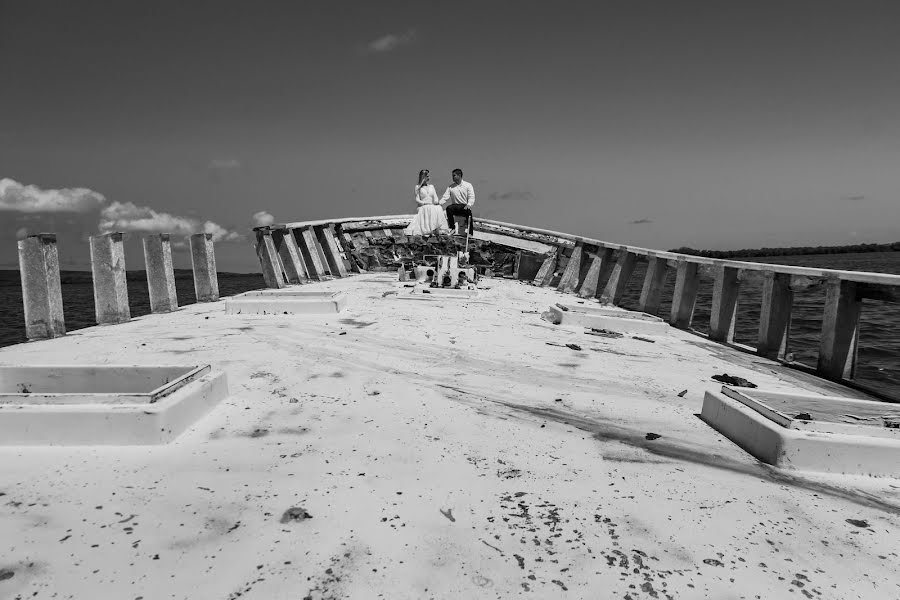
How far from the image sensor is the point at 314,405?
3219 millimetres

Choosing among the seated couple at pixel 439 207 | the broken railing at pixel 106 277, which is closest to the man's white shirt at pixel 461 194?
the seated couple at pixel 439 207

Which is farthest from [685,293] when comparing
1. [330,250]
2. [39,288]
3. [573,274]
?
[330,250]

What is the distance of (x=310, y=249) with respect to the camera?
11.5m

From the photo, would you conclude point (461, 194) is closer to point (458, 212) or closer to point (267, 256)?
point (458, 212)

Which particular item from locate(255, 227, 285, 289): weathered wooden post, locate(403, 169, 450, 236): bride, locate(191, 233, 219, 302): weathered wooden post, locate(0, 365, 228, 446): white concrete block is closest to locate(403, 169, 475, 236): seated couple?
locate(403, 169, 450, 236): bride

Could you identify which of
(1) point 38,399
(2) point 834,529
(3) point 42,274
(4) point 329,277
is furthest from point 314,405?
(4) point 329,277

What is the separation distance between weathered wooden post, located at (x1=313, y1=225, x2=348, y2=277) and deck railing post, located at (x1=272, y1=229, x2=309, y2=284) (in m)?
1.78

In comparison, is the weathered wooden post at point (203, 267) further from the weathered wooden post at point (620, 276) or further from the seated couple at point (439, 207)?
the weathered wooden post at point (620, 276)

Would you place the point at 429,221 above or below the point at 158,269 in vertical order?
above

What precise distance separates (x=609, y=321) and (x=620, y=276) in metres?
3.16

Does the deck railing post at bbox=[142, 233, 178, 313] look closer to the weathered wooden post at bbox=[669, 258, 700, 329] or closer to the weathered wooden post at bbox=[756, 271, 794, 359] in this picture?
the weathered wooden post at bbox=[669, 258, 700, 329]

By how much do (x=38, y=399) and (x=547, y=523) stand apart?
2.58 metres

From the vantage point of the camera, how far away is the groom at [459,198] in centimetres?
1252

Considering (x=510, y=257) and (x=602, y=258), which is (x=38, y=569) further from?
(x=510, y=257)
